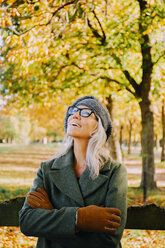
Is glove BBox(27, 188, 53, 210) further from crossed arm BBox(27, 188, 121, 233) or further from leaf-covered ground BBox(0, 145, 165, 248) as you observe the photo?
leaf-covered ground BBox(0, 145, 165, 248)

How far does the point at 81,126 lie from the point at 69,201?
533 millimetres

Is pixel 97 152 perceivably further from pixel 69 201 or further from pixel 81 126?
pixel 69 201

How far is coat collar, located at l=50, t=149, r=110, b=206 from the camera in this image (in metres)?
1.77

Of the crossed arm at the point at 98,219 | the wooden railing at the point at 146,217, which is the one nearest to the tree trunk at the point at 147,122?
the wooden railing at the point at 146,217

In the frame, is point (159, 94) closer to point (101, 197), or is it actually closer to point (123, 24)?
point (123, 24)

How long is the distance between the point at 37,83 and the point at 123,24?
2.59m

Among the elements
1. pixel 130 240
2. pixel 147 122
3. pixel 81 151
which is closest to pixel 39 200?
pixel 81 151

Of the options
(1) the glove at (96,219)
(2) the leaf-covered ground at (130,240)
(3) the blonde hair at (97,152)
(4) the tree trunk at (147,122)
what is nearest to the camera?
(1) the glove at (96,219)

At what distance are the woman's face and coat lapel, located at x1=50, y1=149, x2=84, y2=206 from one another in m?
0.19

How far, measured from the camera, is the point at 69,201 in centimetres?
180

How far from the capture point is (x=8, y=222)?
116 inches

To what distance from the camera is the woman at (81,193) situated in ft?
5.24

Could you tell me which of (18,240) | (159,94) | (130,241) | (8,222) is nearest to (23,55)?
(8,222)

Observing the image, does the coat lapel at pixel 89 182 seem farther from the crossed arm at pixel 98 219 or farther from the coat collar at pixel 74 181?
the crossed arm at pixel 98 219
